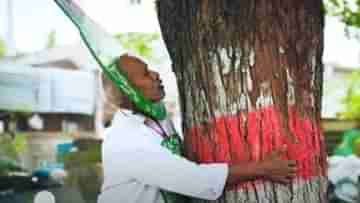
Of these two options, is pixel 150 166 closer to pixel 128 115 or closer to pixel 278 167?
pixel 128 115

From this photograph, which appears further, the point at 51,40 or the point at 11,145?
the point at 51,40

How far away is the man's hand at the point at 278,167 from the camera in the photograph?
2.57 metres

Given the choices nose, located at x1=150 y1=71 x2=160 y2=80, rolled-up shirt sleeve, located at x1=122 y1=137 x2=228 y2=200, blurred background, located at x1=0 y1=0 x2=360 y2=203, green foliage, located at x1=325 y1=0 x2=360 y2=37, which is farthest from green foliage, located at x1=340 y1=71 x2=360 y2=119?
rolled-up shirt sleeve, located at x1=122 y1=137 x2=228 y2=200

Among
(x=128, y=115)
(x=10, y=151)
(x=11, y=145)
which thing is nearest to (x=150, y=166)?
(x=128, y=115)

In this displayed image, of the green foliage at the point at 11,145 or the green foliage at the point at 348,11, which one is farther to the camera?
the green foliage at the point at 11,145

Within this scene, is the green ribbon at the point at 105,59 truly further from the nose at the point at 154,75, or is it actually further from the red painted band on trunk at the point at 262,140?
the red painted band on trunk at the point at 262,140

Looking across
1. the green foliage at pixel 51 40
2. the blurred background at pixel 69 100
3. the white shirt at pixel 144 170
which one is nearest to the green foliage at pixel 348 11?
the blurred background at pixel 69 100

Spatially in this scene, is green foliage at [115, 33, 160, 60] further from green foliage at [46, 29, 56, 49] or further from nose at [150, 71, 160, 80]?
green foliage at [46, 29, 56, 49]

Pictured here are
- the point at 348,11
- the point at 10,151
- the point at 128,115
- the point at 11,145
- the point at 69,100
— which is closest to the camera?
the point at 128,115

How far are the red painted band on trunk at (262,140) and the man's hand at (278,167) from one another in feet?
0.08

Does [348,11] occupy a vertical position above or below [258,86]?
above

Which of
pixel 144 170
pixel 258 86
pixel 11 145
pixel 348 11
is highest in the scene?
pixel 348 11

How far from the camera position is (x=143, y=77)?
2.86m

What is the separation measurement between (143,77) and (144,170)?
450 mm
